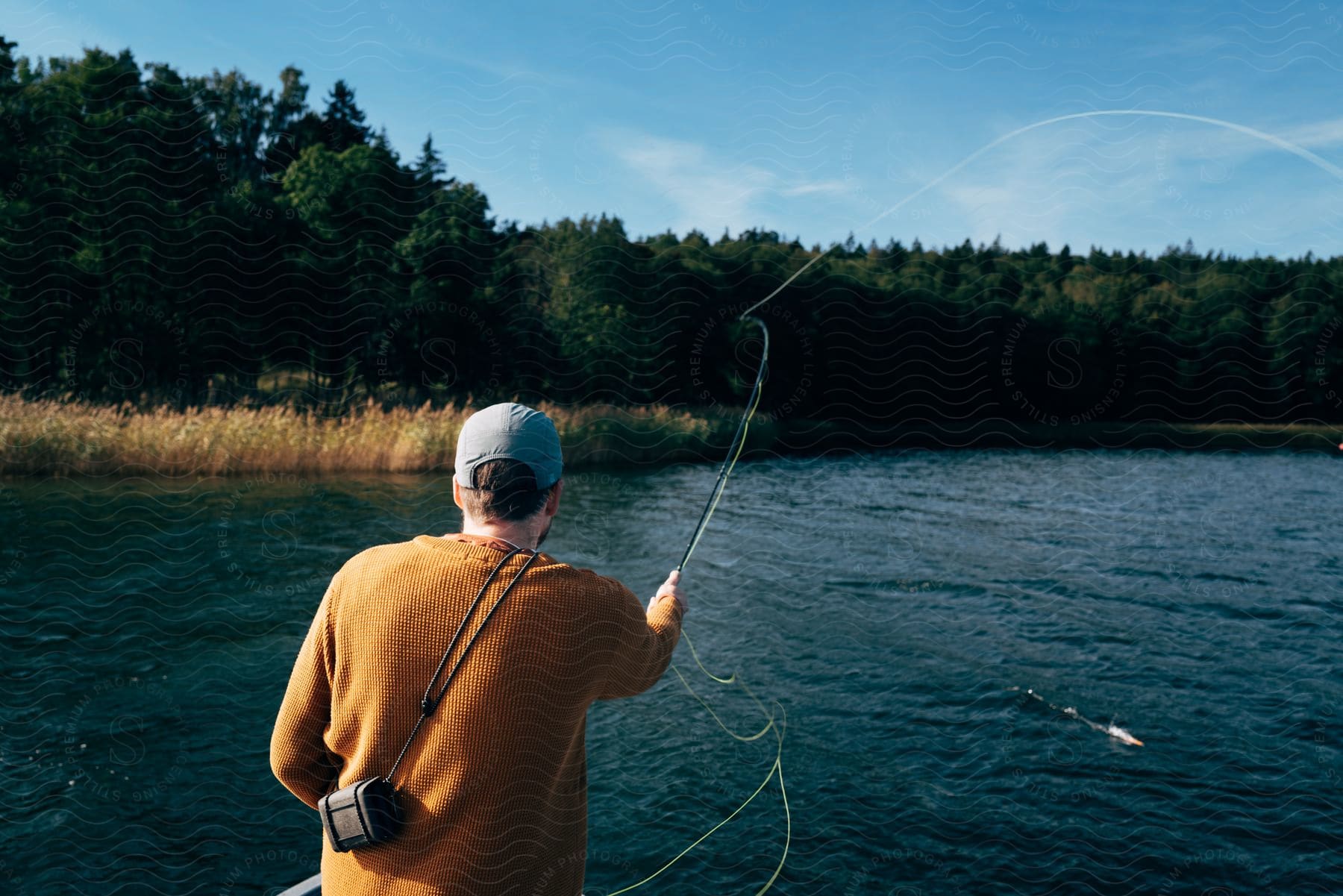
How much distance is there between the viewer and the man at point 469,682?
1.73 m

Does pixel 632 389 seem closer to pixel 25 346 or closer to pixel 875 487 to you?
pixel 875 487

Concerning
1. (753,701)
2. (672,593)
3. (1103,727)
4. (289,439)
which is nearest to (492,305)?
(289,439)

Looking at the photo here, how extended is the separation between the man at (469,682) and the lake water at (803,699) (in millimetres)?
3478

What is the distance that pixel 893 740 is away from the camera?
6.74m

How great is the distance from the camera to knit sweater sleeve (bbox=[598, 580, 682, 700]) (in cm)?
189

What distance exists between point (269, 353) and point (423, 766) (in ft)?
77.8

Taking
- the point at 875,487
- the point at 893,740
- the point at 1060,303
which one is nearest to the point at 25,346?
the point at 875,487

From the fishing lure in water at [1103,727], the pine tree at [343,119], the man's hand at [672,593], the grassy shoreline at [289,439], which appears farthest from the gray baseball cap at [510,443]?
the pine tree at [343,119]

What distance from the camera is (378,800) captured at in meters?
1.75

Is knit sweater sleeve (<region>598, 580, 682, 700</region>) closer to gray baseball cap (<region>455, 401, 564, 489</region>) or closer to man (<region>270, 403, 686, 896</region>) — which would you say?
man (<region>270, 403, 686, 896</region>)

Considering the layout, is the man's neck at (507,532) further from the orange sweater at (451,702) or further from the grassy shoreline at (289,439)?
the grassy shoreline at (289,439)

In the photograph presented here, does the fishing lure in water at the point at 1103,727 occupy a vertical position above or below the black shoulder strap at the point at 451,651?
below

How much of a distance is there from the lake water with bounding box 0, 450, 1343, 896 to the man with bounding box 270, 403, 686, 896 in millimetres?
3478

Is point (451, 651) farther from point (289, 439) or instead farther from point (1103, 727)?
point (289, 439)
